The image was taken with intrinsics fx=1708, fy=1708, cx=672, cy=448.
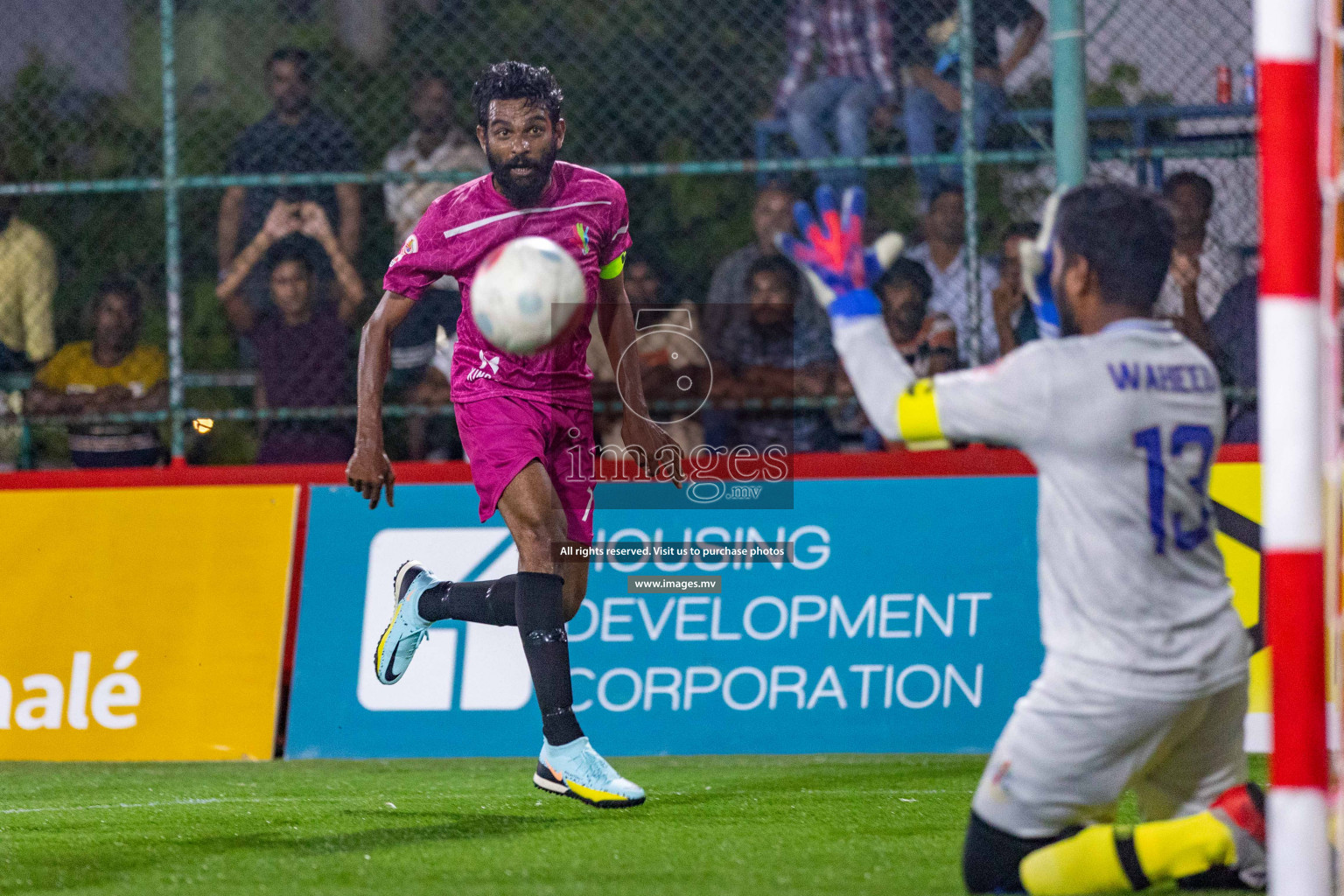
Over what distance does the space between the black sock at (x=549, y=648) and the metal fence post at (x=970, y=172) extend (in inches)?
110

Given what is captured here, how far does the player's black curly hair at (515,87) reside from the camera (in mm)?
5387

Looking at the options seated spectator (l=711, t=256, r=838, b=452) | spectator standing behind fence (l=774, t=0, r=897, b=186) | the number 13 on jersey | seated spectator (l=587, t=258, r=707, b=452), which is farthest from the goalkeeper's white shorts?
spectator standing behind fence (l=774, t=0, r=897, b=186)

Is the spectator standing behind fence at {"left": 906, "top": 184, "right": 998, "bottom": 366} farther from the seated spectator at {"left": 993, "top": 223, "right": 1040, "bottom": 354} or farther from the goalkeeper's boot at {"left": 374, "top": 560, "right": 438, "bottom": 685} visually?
the goalkeeper's boot at {"left": 374, "top": 560, "right": 438, "bottom": 685}

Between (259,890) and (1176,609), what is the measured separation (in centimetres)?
216

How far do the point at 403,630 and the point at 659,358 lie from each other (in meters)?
2.50

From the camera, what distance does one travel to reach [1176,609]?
3.53 metres

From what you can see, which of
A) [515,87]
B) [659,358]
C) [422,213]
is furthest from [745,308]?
[515,87]

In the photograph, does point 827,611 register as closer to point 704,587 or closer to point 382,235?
point 704,587

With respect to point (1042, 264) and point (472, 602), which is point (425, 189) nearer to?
point (472, 602)

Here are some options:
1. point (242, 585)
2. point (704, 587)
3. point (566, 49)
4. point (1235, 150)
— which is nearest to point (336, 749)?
point (242, 585)

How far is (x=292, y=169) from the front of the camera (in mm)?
8680

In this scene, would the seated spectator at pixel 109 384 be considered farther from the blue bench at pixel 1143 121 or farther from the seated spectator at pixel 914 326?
the seated spectator at pixel 914 326

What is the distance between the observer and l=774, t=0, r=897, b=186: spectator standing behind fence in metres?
8.31

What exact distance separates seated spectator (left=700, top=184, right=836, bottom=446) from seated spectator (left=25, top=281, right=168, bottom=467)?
8.44ft
